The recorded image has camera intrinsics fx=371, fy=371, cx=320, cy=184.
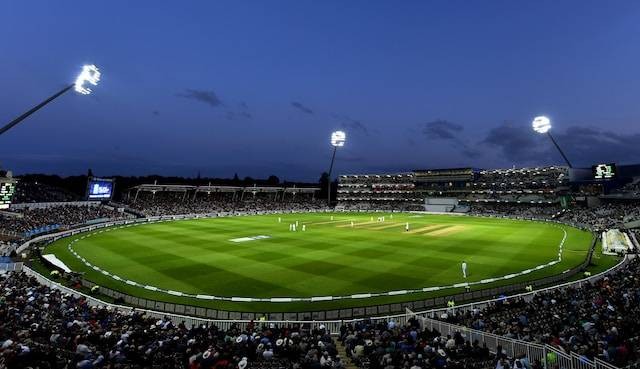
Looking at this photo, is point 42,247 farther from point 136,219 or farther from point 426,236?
point 426,236

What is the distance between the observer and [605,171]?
3024 inches

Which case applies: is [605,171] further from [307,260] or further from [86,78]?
[86,78]

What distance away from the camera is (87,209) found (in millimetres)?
74625

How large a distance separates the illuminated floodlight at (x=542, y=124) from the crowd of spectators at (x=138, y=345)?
206ft

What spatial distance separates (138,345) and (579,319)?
1745cm

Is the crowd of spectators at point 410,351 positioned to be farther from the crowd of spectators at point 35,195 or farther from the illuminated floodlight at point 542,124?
the crowd of spectators at point 35,195

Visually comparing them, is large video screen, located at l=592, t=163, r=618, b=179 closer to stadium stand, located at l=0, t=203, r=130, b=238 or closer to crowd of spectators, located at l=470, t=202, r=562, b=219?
crowd of spectators, located at l=470, t=202, r=562, b=219

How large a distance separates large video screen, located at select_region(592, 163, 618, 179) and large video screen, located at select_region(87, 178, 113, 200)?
4092 inches

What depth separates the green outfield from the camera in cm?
2670

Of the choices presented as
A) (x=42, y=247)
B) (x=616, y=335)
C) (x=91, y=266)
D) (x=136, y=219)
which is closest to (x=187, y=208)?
(x=136, y=219)

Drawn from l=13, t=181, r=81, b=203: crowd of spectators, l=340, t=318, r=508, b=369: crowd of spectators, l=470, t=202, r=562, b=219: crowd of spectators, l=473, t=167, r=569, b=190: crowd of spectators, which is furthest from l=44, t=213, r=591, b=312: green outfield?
l=473, t=167, r=569, b=190: crowd of spectators

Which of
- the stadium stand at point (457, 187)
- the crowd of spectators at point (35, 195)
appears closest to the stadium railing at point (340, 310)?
the crowd of spectators at point (35, 195)

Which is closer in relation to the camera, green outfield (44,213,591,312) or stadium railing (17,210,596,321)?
stadium railing (17,210,596,321)

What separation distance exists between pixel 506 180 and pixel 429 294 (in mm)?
104673
